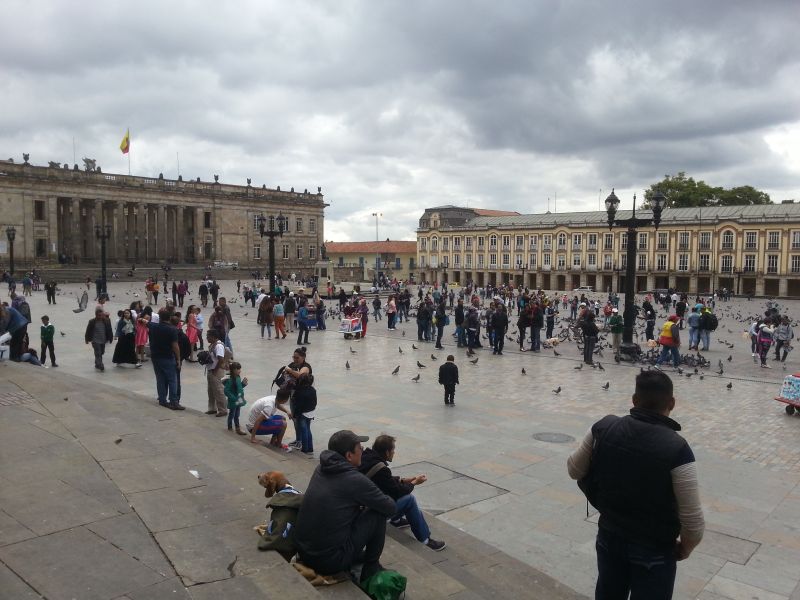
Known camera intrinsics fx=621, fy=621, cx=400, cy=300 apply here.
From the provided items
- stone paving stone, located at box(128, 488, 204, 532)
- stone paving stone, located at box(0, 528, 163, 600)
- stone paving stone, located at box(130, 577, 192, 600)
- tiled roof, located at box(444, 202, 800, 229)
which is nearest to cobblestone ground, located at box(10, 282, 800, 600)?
stone paving stone, located at box(128, 488, 204, 532)

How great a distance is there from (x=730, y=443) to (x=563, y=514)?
4285 mm

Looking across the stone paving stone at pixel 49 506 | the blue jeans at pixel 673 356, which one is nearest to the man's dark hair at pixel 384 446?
the stone paving stone at pixel 49 506

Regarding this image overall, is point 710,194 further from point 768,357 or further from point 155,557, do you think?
point 155,557

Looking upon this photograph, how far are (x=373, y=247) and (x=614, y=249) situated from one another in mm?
40610

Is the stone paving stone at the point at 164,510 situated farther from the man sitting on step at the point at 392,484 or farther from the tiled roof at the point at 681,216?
the tiled roof at the point at 681,216

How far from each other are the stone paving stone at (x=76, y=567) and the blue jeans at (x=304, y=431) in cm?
394

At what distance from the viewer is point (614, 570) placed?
327 centimetres

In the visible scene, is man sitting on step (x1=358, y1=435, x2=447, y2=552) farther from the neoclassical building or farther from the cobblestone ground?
the neoclassical building

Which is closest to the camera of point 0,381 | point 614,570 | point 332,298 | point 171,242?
point 614,570

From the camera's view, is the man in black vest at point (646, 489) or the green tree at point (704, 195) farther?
the green tree at point (704, 195)

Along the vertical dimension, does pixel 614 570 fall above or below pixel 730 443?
above

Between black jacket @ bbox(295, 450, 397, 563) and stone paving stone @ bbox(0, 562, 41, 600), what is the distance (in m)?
1.63

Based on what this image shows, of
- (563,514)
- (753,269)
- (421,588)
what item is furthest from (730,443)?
(753,269)

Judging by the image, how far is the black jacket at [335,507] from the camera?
4172mm
